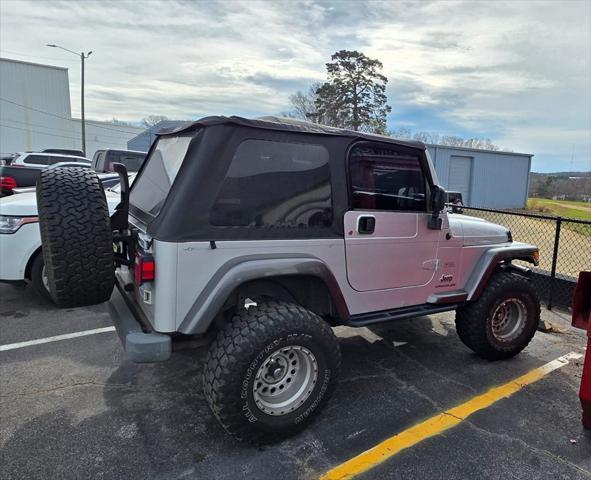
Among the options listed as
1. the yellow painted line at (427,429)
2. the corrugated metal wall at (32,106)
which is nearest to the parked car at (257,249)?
the yellow painted line at (427,429)

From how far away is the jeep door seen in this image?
307 cm

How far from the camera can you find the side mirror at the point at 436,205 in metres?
3.38

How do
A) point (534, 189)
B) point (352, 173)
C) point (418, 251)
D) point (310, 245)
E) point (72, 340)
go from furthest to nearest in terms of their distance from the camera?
point (534, 189) < point (72, 340) < point (418, 251) < point (352, 173) < point (310, 245)

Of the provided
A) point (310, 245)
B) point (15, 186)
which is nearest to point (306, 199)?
point (310, 245)

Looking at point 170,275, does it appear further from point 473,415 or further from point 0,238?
point 0,238

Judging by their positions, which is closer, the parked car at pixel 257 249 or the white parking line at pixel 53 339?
the parked car at pixel 257 249

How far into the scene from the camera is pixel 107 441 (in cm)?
269

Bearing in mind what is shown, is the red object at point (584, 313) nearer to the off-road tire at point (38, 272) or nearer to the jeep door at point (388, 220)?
the jeep door at point (388, 220)

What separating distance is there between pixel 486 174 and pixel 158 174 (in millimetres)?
26916

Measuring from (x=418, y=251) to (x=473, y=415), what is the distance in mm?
1300

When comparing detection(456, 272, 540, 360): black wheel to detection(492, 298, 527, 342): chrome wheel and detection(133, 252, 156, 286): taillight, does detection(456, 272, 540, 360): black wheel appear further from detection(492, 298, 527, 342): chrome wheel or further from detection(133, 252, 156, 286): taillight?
detection(133, 252, 156, 286): taillight

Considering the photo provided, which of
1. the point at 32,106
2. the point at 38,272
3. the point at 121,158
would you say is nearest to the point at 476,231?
the point at 38,272

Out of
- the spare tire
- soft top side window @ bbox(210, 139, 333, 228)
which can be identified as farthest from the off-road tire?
soft top side window @ bbox(210, 139, 333, 228)

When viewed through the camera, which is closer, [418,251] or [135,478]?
[135,478]
